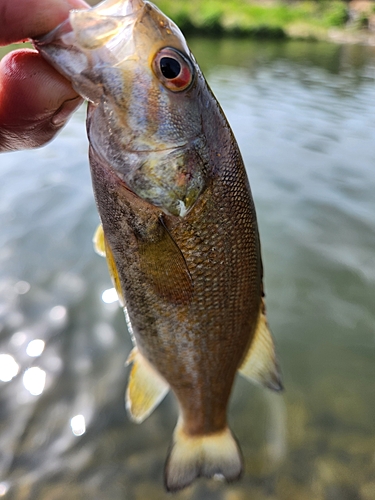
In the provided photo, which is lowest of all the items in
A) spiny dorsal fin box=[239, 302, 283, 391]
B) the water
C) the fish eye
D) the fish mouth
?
the water

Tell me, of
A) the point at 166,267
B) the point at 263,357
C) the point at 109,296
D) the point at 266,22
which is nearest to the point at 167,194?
the point at 166,267

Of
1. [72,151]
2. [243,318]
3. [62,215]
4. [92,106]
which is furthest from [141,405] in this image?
[72,151]

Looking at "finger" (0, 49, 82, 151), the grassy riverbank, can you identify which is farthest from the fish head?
the grassy riverbank

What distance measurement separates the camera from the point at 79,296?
3311 mm

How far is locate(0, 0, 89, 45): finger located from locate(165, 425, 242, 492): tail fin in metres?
1.81

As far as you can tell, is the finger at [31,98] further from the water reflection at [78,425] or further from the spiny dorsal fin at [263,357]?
the water reflection at [78,425]

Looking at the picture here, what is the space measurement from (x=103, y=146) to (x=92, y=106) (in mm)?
129

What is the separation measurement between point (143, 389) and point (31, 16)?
1537 mm

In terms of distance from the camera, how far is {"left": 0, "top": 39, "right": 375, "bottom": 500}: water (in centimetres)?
217

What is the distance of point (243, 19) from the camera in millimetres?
29641

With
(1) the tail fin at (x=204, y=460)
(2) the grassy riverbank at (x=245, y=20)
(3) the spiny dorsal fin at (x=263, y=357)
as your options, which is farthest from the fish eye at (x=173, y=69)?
(2) the grassy riverbank at (x=245, y=20)

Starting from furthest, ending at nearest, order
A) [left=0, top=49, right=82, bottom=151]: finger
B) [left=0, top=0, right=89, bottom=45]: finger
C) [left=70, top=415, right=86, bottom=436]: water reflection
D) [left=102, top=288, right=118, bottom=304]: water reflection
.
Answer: [left=102, top=288, right=118, bottom=304]: water reflection → [left=70, top=415, right=86, bottom=436]: water reflection → [left=0, top=49, right=82, bottom=151]: finger → [left=0, top=0, right=89, bottom=45]: finger

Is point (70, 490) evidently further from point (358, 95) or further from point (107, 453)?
point (358, 95)

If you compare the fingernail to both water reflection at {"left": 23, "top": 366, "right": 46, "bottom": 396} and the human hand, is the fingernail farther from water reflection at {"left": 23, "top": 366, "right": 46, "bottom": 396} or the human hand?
water reflection at {"left": 23, "top": 366, "right": 46, "bottom": 396}
